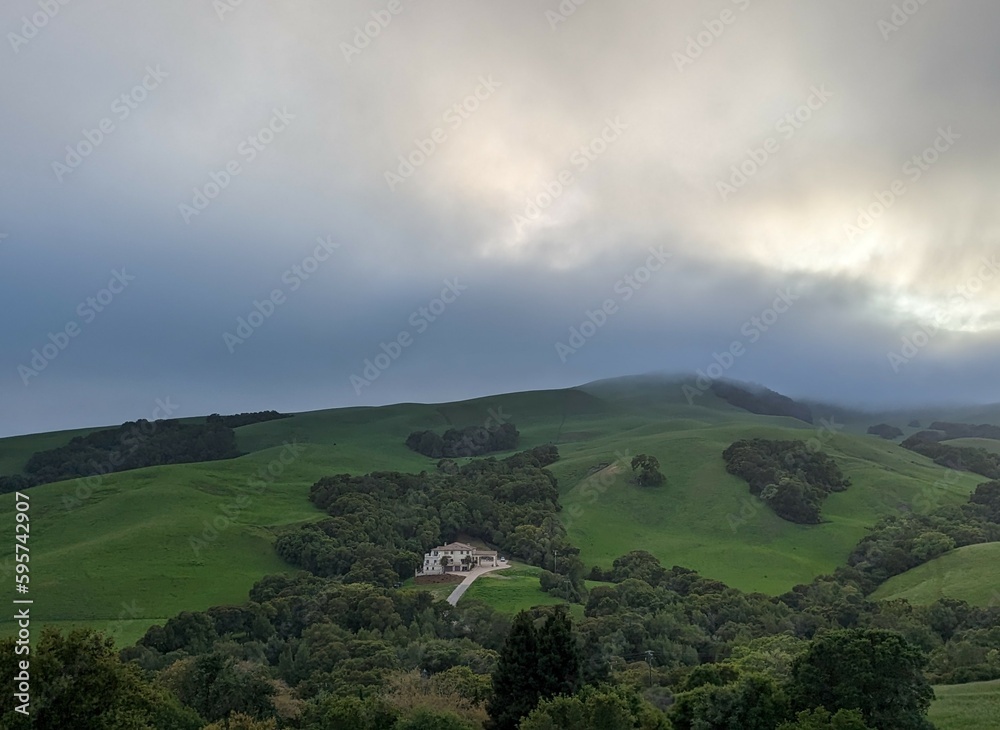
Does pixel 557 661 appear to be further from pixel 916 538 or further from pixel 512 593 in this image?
pixel 916 538

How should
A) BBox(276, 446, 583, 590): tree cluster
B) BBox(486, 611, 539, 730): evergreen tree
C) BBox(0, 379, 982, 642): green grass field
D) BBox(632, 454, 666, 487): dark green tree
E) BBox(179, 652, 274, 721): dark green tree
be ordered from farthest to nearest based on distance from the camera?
BBox(632, 454, 666, 487): dark green tree, BBox(276, 446, 583, 590): tree cluster, BBox(0, 379, 982, 642): green grass field, BBox(179, 652, 274, 721): dark green tree, BBox(486, 611, 539, 730): evergreen tree

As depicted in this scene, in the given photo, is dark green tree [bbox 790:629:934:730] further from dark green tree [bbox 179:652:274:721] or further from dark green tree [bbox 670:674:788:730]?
dark green tree [bbox 179:652:274:721]

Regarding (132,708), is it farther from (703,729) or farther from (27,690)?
(703,729)

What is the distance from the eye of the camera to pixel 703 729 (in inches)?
1521

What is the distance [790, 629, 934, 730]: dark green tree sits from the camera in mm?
37031

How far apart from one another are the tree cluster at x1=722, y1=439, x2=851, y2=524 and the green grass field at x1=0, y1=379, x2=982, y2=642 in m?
2.51

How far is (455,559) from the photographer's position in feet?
364

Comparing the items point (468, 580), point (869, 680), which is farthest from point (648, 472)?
point (869, 680)

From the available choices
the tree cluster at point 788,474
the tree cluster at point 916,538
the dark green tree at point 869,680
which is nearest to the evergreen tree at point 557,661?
the dark green tree at point 869,680

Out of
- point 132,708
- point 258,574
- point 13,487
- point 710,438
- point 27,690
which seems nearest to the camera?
point 27,690

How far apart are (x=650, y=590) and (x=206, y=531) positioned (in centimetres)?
6581

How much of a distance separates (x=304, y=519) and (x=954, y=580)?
93165mm

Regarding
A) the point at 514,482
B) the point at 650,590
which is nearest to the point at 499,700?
the point at 650,590

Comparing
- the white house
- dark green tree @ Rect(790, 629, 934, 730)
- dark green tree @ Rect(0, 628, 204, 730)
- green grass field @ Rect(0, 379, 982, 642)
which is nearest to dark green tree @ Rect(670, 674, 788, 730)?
dark green tree @ Rect(790, 629, 934, 730)
